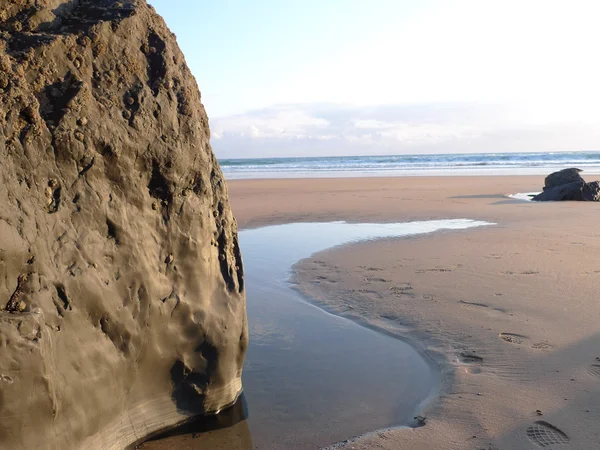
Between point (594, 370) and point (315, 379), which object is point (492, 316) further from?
point (315, 379)

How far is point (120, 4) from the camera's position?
→ 314cm

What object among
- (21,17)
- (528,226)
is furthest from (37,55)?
(528,226)

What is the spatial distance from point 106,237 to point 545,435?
2.56 metres

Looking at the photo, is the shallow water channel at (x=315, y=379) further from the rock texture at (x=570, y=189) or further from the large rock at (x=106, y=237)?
the rock texture at (x=570, y=189)

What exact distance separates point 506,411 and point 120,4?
3.31m

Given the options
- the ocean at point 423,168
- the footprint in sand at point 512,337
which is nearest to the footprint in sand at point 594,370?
the footprint in sand at point 512,337

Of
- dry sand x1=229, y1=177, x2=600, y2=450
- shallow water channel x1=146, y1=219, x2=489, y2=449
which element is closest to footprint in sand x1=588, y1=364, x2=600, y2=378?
dry sand x1=229, y1=177, x2=600, y2=450

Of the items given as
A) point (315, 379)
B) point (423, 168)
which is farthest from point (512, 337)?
point (423, 168)

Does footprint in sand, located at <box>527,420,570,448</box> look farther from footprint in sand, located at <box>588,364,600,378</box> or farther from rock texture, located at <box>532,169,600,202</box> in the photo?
rock texture, located at <box>532,169,600,202</box>

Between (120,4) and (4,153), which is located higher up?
(120,4)

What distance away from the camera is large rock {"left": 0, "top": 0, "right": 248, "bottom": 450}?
238 cm

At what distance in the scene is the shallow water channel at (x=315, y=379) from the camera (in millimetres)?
3101

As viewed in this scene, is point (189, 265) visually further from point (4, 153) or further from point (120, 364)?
point (4, 153)

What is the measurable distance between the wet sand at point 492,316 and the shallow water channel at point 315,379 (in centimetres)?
18
